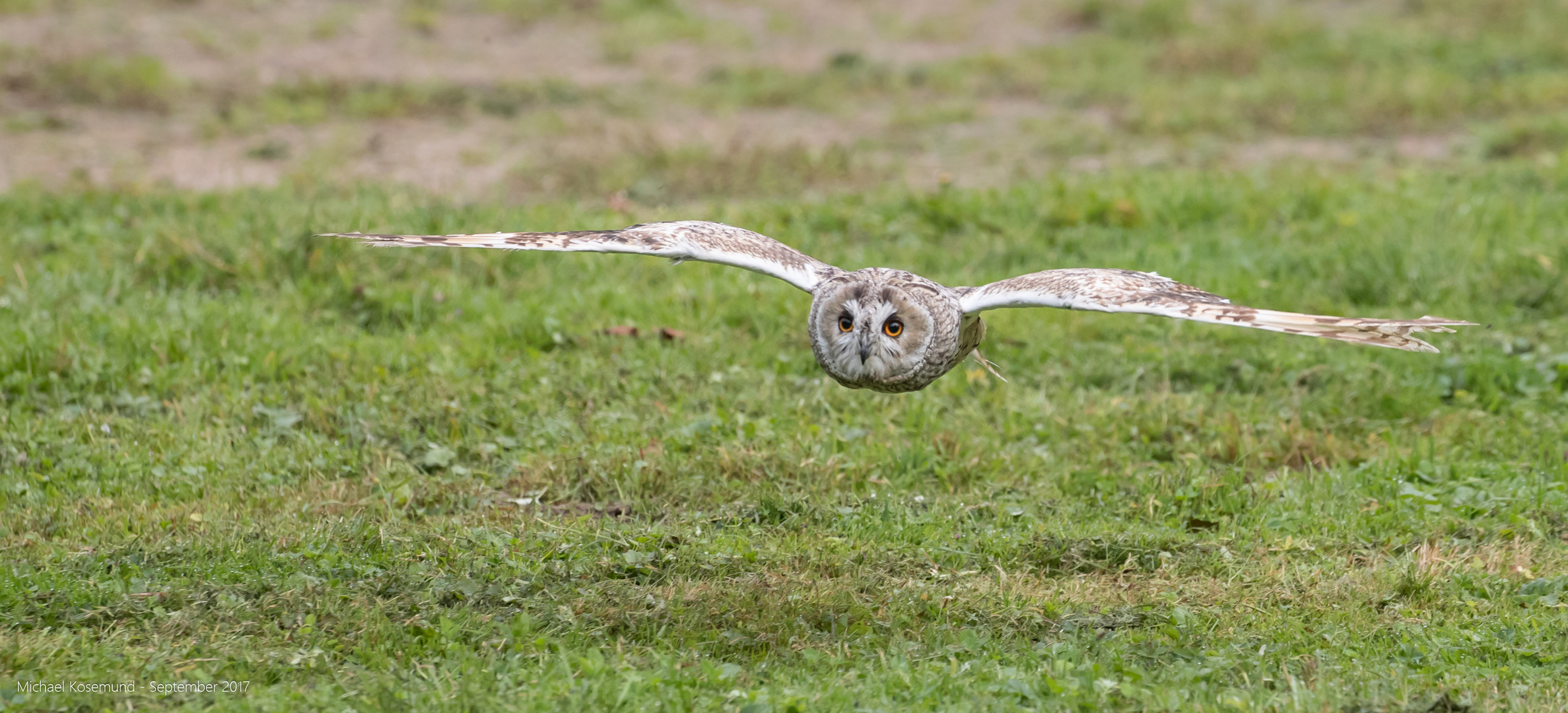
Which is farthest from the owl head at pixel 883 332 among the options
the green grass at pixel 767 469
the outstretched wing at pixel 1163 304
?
the green grass at pixel 767 469

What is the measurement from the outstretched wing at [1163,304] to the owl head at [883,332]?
0.49 feet

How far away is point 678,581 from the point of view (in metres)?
5.24

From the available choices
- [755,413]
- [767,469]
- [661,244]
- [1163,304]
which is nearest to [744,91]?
[755,413]

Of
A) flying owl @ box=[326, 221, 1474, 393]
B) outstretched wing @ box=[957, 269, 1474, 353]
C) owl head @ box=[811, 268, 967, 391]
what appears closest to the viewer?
outstretched wing @ box=[957, 269, 1474, 353]

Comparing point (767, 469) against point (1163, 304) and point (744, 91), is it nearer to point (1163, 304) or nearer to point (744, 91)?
point (1163, 304)

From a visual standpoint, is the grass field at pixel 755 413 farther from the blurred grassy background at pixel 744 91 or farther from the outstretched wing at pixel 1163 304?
the outstretched wing at pixel 1163 304

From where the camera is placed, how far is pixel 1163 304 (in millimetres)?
4410

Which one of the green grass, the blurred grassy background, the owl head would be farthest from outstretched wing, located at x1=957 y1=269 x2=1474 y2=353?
the blurred grassy background

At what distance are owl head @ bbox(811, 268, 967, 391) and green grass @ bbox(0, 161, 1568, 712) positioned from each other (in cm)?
83

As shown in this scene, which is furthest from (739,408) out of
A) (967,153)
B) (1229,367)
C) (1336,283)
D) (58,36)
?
(58,36)

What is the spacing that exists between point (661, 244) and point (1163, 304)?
181 cm

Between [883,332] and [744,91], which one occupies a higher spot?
[744,91]

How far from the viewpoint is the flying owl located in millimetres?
4797

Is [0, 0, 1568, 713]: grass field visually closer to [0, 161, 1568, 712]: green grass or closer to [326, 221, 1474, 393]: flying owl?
[0, 161, 1568, 712]: green grass
